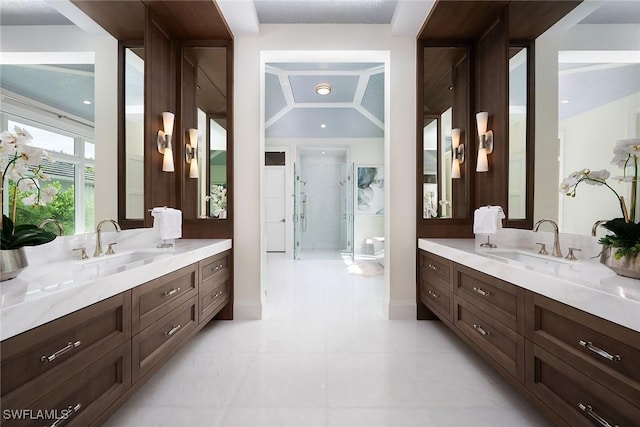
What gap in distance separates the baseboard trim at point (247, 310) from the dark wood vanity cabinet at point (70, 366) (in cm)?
144

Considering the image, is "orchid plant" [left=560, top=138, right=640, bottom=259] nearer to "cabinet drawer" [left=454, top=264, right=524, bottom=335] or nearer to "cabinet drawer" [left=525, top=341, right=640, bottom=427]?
"cabinet drawer" [left=454, top=264, right=524, bottom=335]

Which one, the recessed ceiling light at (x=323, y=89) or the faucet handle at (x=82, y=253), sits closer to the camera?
the faucet handle at (x=82, y=253)

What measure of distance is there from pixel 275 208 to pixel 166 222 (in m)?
Answer: 4.36

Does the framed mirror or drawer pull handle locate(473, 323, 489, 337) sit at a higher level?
the framed mirror

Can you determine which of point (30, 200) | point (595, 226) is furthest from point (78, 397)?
point (595, 226)

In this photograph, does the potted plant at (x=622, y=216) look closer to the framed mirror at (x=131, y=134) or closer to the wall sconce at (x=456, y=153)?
the wall sconce at (x=456, y=153)

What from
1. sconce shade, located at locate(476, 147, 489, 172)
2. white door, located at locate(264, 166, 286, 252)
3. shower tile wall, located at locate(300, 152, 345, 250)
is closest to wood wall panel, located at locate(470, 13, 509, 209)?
sconce shade, located at locate(476, 147, 489, 172)

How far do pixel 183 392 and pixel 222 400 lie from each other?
0.87ft

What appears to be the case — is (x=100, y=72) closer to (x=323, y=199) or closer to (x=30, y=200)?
(x=30, y=200)

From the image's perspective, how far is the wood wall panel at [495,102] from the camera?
232 centimetres

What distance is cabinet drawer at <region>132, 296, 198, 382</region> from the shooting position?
142 cm

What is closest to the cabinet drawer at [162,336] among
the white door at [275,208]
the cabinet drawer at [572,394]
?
the cabinet drawer at [572,394]

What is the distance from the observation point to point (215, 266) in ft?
7.98

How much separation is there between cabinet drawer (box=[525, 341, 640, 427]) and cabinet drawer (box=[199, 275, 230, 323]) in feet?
6.63
